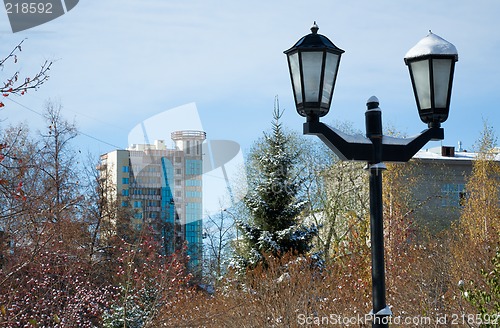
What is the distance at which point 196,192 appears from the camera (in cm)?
4428

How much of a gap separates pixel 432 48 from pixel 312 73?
0.82 m

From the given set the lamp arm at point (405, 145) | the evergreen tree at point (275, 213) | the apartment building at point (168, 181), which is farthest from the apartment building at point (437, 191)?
the lamp arm at point (405, 145)

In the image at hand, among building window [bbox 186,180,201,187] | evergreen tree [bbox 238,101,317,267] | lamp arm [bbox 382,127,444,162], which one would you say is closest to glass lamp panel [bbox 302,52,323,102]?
lamp arm [bbox 382,127,444,162]

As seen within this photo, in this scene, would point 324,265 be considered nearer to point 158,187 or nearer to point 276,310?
point 276,310

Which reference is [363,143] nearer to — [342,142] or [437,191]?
[342,142]

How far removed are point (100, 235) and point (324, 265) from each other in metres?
9.24

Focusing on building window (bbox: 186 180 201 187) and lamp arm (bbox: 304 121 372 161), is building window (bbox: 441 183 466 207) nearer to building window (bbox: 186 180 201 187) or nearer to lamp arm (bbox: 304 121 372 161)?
building window (bbox: 186 180 201 187)

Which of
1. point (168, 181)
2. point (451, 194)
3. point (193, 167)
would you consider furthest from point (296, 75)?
point (168, 181)

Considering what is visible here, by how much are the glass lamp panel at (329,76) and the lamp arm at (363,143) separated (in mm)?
172

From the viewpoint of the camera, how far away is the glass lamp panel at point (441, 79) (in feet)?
14.1

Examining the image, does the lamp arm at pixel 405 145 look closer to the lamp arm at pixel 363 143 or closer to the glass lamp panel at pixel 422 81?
the lamp arm at pixel 363 143

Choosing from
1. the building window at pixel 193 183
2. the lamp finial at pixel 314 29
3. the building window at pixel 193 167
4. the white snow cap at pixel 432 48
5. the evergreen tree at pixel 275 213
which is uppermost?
the building window at pixel 193 167

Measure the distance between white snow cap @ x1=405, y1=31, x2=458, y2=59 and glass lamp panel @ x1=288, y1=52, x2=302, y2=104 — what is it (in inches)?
30.7

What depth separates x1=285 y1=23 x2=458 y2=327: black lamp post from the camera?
4.07m
